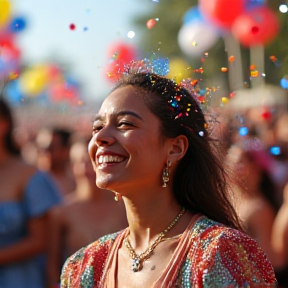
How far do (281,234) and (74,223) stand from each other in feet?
4.38

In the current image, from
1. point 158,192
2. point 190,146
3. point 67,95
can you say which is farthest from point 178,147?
point 67,95

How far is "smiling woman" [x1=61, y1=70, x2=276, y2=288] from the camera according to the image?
279 cm

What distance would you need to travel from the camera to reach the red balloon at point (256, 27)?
3963mm

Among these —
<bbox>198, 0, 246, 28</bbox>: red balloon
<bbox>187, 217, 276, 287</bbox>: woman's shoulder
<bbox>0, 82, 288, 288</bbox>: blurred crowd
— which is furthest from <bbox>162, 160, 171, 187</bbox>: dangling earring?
<bbox>198, 0, 246, 28</bbox>: red balloon

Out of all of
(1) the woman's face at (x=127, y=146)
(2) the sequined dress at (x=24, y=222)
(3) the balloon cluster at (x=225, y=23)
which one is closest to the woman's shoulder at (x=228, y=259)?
(1) the woman's face at (x=127, y=146)

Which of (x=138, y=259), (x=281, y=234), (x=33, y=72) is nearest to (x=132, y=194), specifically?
(x=138, y=259)

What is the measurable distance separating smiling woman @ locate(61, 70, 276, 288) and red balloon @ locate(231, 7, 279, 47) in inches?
24.6

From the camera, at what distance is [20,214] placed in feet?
16.1

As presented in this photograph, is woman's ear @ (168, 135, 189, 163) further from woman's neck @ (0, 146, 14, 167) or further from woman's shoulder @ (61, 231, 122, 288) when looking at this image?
woman's neck @ (0, 146, 14, 167)

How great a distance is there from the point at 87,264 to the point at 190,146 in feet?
1.93

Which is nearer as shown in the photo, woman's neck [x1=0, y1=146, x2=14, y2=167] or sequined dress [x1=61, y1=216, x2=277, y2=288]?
sequined dress [x1=61, y1=216, x2=277, y2=288]

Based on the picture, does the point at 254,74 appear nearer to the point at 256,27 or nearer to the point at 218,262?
the point at 256,27

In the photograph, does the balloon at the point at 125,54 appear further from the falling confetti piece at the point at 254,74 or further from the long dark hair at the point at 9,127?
the long dark hair at the point at 9,127

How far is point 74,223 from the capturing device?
5.27 m
